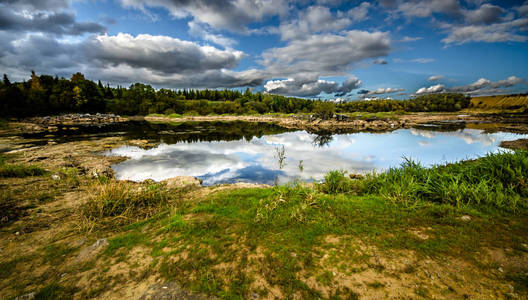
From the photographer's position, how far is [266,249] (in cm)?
382

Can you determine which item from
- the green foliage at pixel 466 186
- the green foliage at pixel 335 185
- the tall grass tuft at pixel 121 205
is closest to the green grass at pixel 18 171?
the tall grass tuft at pixel 121 205

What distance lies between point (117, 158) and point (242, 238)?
16125 millimetres

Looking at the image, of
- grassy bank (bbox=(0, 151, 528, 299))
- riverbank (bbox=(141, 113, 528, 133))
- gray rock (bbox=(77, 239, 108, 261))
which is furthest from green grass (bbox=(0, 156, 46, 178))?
riverbank (bbox=(141, 113, 528, 133))

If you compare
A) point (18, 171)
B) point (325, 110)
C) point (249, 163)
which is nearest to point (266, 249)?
point (249, 163)

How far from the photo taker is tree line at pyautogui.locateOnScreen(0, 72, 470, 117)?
60.3 m

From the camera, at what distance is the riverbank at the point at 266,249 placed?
297 cm

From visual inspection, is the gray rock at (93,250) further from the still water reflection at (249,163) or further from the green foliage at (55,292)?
the still water reflection at (249,163)

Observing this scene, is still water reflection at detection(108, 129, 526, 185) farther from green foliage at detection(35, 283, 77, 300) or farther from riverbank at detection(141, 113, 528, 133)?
riverbank at detection(141, 113, 528, 133)

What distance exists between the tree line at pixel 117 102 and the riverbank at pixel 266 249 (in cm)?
5807

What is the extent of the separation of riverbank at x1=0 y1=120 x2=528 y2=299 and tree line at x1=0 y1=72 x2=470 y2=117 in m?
58.1

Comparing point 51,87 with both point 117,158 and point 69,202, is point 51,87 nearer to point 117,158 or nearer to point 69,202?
point 117,158

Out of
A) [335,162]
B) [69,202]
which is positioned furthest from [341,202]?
[335,162]

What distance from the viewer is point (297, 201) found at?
5.65 metres

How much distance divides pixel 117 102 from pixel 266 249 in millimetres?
115329
